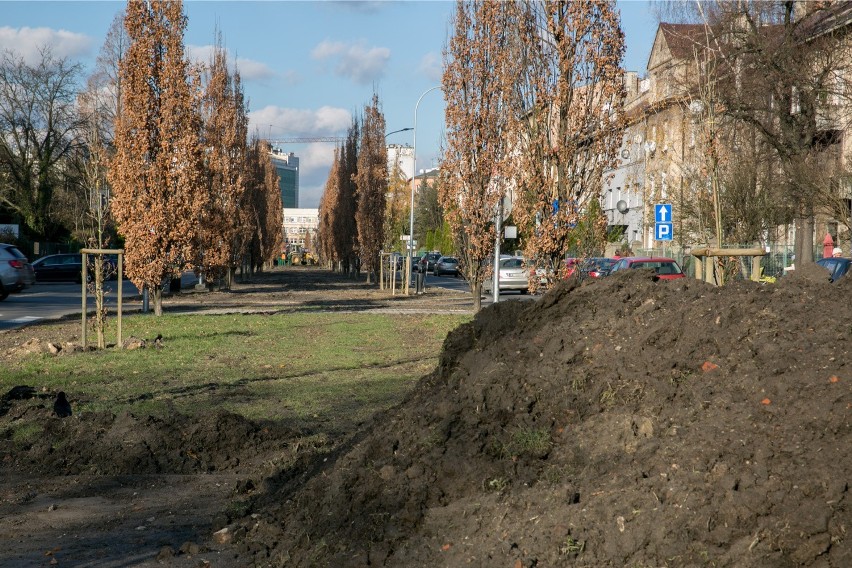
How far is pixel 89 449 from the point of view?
27.6 ft

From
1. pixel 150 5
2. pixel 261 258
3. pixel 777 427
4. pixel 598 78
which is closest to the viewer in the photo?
pixel 777 427

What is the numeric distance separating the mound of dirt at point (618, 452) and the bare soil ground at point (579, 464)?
0.04ft

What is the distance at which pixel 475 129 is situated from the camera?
27375mm

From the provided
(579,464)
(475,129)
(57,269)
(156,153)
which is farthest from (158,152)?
(57,269)

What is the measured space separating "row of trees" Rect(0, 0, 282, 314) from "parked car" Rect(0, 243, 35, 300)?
2.53m

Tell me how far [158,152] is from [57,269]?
Answer: 1197 inches

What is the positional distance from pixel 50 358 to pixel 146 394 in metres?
4.60

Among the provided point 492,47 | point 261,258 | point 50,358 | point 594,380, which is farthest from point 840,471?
point 261,258

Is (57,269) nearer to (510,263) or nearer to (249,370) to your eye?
(510,263)

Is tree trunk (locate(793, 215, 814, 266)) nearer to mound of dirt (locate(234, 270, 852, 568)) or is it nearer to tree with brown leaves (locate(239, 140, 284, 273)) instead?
tree with brown leaves (locate(239, 140, 284, 273))

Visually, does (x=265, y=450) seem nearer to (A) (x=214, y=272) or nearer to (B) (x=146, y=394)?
(B) (x=146, y=394)

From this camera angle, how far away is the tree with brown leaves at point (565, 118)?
1861cm

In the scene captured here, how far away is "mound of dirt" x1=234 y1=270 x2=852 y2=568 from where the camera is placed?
432 cm

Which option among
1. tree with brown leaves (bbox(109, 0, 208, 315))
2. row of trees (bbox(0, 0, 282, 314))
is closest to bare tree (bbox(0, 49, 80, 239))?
row of trees (bbox(0, 0, 282, 314))
